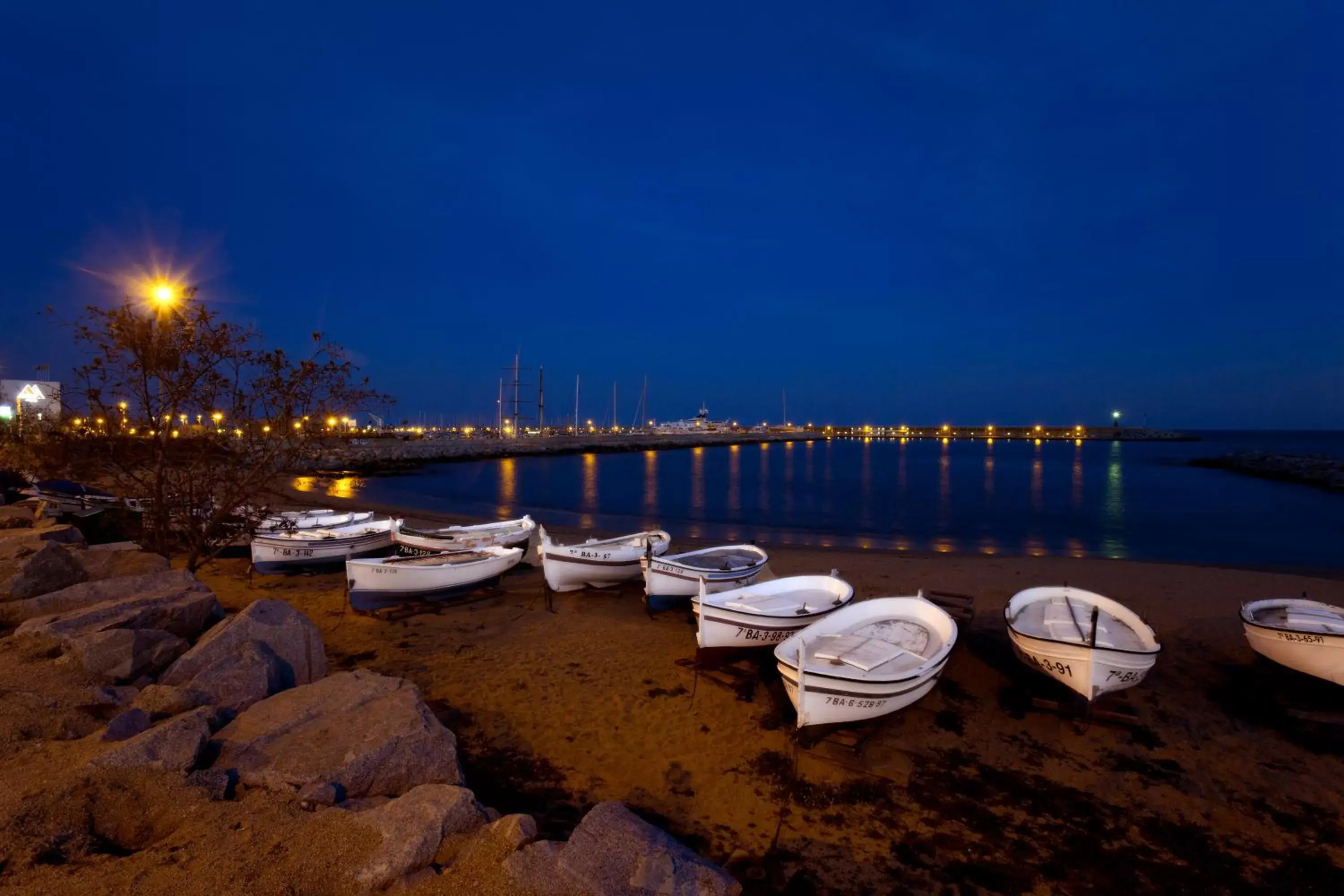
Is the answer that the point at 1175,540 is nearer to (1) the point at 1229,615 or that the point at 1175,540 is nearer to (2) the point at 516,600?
(1) the point at 1229,615

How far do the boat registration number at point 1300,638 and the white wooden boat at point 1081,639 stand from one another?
4.78ft

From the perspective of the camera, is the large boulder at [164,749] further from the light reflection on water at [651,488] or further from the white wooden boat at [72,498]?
the light reflection on water at [651,488]

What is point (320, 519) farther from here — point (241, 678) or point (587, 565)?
point (241, 678)

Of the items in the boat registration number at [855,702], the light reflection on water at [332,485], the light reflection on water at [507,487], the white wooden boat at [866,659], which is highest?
the white wooden boat at [866,659]

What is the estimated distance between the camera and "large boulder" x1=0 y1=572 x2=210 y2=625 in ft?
24.9

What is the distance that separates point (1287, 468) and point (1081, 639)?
229 ft

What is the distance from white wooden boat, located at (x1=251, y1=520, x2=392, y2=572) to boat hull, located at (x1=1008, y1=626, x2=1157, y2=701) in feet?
46.4

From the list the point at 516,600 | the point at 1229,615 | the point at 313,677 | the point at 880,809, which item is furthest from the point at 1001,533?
the point at 313,677

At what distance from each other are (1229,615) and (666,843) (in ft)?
45.6

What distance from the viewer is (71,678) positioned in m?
6.05

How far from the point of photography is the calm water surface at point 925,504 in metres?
26.2

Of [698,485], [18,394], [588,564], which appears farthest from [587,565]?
[18,394]

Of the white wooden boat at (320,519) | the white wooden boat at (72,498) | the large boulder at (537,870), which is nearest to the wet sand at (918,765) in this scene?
the large boulder at (537,870)

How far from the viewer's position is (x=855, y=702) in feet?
22.2
